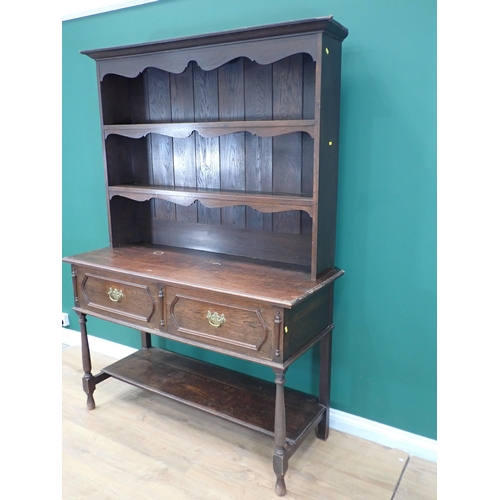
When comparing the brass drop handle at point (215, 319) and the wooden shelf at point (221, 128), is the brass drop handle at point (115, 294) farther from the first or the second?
Answer: the wooden shelf at point (221, 128)

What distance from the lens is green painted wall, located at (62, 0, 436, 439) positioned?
1764 millimetres

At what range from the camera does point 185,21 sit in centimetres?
222

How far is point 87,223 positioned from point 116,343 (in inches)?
31.8

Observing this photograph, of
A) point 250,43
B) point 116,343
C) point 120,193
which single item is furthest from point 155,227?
point 250,43

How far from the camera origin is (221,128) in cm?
188

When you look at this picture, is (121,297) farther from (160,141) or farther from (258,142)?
(258,142)

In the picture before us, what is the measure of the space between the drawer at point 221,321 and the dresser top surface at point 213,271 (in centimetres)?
5

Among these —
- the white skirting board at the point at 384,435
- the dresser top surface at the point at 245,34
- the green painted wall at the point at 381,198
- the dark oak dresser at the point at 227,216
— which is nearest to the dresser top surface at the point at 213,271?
the dark oak dresser at the point at 227,216

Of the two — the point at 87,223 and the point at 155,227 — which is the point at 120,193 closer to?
the point at 155,227

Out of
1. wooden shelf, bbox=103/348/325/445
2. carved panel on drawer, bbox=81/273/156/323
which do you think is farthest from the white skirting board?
carved panel on drawer, bbox=81/273/156/323

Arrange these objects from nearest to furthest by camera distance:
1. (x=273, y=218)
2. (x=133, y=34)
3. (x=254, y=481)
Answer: (x=254, y=481) < (x=273, y=218) < (x=133, y=34)

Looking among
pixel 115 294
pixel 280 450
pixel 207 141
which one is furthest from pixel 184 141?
pixel 280 450

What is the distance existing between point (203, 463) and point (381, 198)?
1397 mm

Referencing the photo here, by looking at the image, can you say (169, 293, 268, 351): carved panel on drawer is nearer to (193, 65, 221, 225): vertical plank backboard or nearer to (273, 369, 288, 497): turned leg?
(273, 369, 288, 497): turned leg
